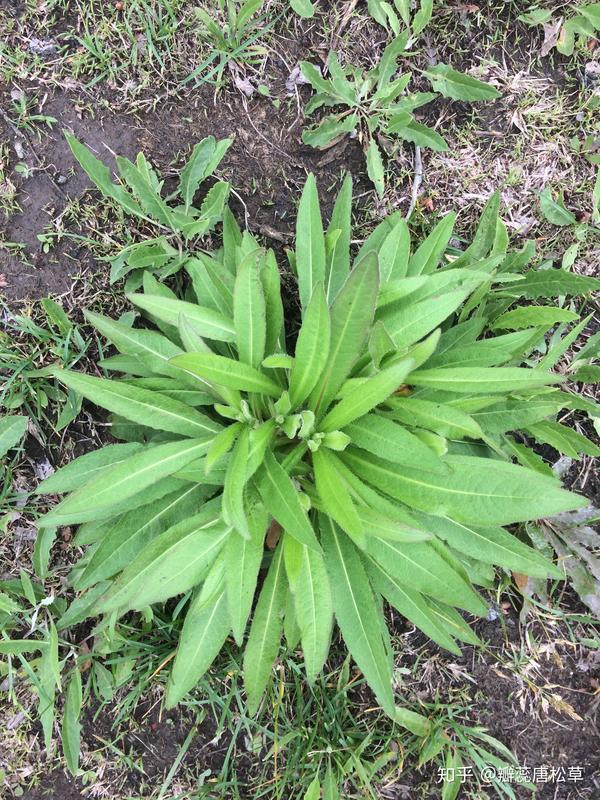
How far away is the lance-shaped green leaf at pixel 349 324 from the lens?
155 cm

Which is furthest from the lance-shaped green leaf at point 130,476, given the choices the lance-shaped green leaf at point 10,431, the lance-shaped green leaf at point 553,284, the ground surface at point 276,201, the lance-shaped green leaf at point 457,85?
the lance-shaped green leaf at point 457,85

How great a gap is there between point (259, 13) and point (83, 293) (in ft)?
4.38

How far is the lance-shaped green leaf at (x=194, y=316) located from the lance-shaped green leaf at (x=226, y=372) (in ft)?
0.56

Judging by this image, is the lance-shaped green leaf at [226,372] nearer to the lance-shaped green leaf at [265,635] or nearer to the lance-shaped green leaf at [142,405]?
the lance-shaped green leaf at [142,405]

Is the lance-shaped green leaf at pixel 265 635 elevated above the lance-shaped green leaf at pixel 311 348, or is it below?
below

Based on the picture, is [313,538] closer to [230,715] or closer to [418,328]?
[418,328]

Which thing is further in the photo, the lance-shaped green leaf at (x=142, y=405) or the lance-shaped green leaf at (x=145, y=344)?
the lance-shaped green leaf at (x=145, y=344)

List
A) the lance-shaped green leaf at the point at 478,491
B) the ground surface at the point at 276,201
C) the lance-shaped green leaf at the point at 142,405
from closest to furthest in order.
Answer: the lance-shaped green leaf at the point at 478,491 < the lance-shaped green leaf at the point at 142,405 < the ground surface at the point at 276,201

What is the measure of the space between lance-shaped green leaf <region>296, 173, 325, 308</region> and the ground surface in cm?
49

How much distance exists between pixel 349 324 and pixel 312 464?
1.70ft

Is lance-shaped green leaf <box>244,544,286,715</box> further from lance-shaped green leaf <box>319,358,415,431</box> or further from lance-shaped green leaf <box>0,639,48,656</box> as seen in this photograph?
lance-shaped green leaf <box>0,639,48,656</box>

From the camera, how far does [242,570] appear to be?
1.75m

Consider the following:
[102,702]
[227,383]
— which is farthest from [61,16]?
[102,702]

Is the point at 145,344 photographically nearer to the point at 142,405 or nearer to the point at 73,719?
the point at 142,405
